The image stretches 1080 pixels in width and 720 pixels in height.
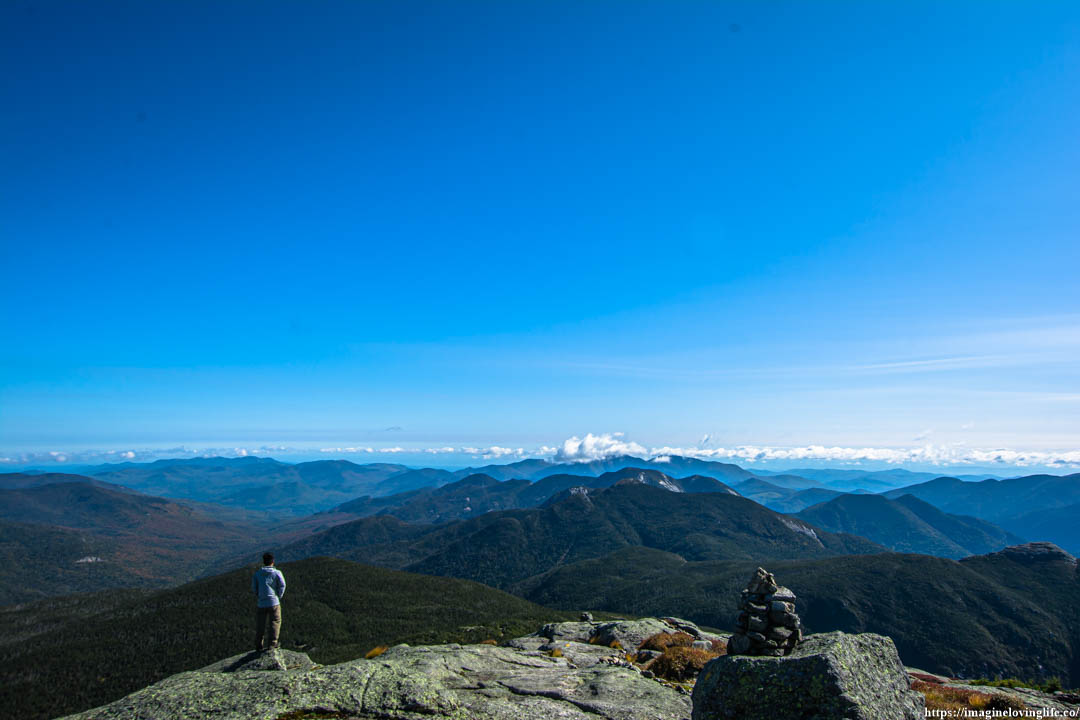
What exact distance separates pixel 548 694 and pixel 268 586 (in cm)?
1494

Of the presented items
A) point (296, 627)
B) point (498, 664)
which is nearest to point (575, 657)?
point (498, 664)

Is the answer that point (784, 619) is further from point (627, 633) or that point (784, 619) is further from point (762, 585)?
point (627, 633)

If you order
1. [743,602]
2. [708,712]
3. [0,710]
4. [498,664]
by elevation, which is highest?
[743,602]

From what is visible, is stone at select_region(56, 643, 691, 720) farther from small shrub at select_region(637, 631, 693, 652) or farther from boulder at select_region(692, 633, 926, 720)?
small shrub at select_region(637, 631, 693, 652)

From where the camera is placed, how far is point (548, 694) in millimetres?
22203

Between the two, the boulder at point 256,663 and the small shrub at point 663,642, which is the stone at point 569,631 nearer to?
the small shrub at point 663,642

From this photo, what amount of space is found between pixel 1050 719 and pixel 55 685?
241 metres

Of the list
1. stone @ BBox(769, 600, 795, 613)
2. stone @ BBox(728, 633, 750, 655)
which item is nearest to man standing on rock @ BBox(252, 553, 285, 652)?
stone @ BBox(728, 633, 750, 655)

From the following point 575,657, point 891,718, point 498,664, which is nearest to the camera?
point 891,718

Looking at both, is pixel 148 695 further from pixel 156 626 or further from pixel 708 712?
pixel 156 626

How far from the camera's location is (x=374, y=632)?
182250 millimetres

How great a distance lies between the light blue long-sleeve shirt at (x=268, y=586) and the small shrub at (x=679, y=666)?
21.5 meters

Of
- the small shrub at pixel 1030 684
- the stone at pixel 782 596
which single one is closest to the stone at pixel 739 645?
the stone at pixel 782 596

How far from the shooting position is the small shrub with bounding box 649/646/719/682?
2825 centimetres
